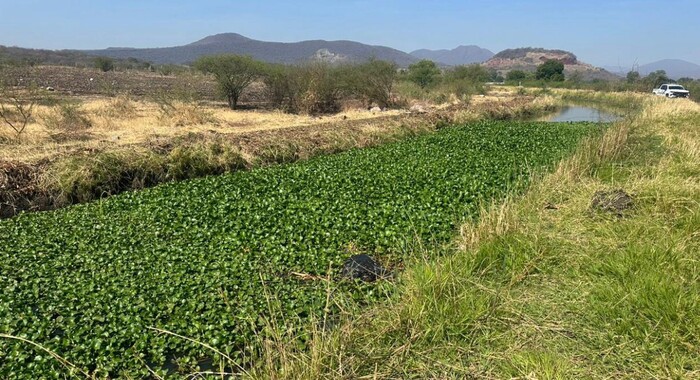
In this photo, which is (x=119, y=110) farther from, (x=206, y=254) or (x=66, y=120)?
(x=206, y=254)

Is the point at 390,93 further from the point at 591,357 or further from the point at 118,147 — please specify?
the point at 591,357

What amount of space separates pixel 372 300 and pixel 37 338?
3410mm

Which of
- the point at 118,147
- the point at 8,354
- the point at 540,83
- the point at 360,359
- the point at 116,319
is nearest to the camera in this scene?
the point at 360,359

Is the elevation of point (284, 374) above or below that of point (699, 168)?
below

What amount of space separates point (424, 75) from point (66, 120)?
33575 mm

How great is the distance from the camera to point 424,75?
4434 cm

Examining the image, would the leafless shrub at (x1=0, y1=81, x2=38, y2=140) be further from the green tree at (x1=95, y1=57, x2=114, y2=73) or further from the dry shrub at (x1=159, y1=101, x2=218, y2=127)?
the green tree at (x1=95, y1=57, x2=114, y2=73)

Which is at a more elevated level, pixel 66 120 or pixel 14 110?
pixel 14 110

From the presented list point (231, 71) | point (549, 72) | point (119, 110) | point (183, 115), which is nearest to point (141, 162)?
Answer: point (183, 115)

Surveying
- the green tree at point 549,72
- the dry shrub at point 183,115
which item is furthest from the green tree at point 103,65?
the green tree at point 549,72

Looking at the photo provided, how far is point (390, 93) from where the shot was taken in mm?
32625

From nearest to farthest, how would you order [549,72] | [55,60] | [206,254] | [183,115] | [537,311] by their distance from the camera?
[537,311]
[206,254]
[183,115]
[549,72]
[55,60]

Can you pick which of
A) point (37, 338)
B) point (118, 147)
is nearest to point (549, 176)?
point (37, 338)

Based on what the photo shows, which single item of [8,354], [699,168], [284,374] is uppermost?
[699,168]
